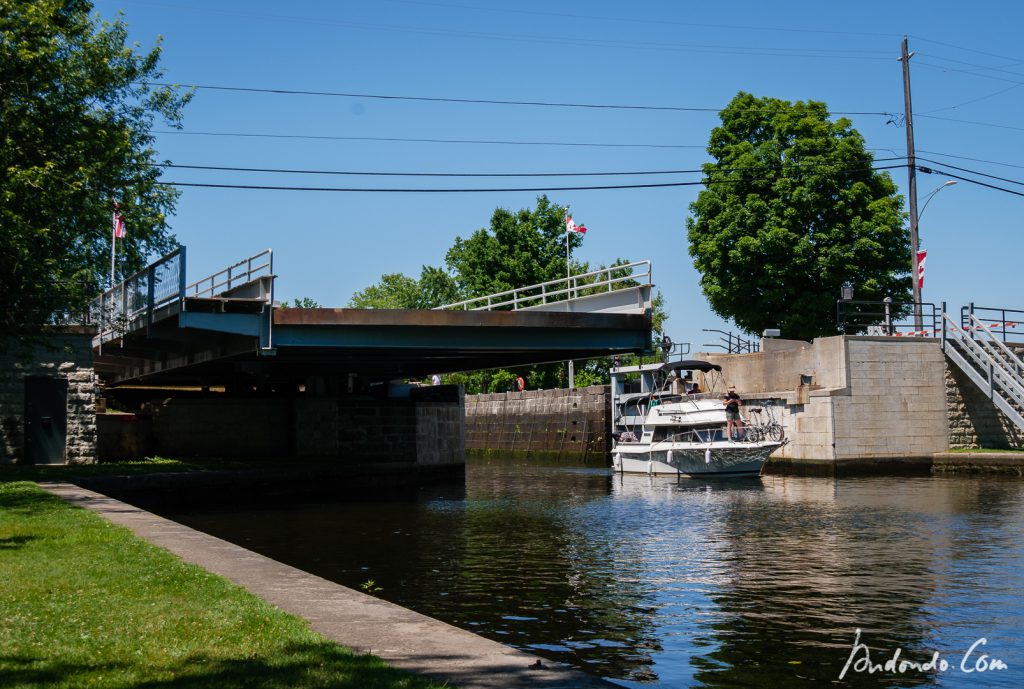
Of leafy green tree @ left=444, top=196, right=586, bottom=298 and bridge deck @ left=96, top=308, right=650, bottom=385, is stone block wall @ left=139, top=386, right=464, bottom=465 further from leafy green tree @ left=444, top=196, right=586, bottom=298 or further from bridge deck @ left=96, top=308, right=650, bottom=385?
leafy green tree @ left=444, top=196, right=586, bottom=298

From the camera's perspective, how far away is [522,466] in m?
65.4

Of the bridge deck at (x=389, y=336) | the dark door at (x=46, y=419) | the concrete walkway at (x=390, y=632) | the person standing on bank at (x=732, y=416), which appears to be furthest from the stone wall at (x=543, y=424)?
the concrete walkway at (x=390, y=632)

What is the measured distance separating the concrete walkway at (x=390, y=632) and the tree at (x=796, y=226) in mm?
53460

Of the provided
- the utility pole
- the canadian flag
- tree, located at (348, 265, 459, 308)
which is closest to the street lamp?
the utility pole

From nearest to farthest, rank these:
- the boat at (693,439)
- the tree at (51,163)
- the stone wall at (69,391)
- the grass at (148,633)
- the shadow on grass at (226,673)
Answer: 1. the shadow on grass at (226,673)
2. the grass at (148,633)
3. the tree at (51,163)
4. the stone wall at (69,391)
5. the boat at (693,439)

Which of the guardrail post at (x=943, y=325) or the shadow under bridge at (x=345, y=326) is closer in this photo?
the shadow under bridge at (x=345, y=326)

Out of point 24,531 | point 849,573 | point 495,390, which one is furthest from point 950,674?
point 495,390

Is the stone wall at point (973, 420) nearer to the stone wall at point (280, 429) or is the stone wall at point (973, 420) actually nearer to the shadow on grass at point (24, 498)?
the stone wall at point (280, 429)

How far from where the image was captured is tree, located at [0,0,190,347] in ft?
85.5

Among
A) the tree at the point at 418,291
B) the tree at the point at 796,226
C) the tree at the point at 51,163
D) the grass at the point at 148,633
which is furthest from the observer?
the tree at the point at 418,291

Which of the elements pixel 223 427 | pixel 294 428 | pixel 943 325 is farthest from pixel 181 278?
pixel 943 325

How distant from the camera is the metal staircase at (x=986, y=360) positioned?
158ft

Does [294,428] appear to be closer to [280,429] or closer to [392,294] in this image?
[280,429]

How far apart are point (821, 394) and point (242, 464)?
26.4 meters
